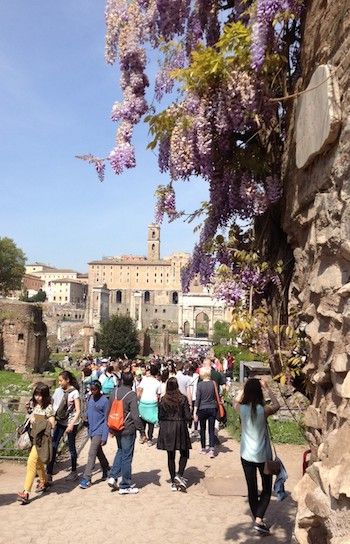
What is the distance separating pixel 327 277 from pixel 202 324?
12036 cm

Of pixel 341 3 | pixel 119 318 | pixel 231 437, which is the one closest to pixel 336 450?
pixel 341 3

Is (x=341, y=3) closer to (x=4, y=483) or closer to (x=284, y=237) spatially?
(x=284, y=237)

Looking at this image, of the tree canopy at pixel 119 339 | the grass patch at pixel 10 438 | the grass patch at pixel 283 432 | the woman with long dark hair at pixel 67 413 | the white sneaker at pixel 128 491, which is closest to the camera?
the white sneaker at pixel 128 491

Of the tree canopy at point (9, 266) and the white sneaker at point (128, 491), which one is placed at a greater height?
the tree canopy at point (9, 266)

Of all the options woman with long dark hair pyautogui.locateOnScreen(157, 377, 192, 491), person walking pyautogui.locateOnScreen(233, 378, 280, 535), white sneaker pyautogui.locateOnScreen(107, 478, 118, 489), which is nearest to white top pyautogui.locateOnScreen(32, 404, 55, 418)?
white sneaker pyautogui.locateOnScreen(107, 478, 118, 489)

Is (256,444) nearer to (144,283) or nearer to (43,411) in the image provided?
(43,411)

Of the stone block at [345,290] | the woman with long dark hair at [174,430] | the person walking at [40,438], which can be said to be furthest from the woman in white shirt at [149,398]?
the stone block at [345,290]

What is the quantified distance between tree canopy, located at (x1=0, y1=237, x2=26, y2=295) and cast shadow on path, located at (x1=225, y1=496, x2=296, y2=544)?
77.0 m

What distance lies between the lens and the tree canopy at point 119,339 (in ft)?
174

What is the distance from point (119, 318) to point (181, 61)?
169ft

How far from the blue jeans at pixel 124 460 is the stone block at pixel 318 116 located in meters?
4.98

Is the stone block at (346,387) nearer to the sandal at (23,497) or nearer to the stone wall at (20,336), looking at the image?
the sandal at (23,497)

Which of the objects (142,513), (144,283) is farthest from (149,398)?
(144,283)

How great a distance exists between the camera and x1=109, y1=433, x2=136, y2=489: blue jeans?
23.7ft
